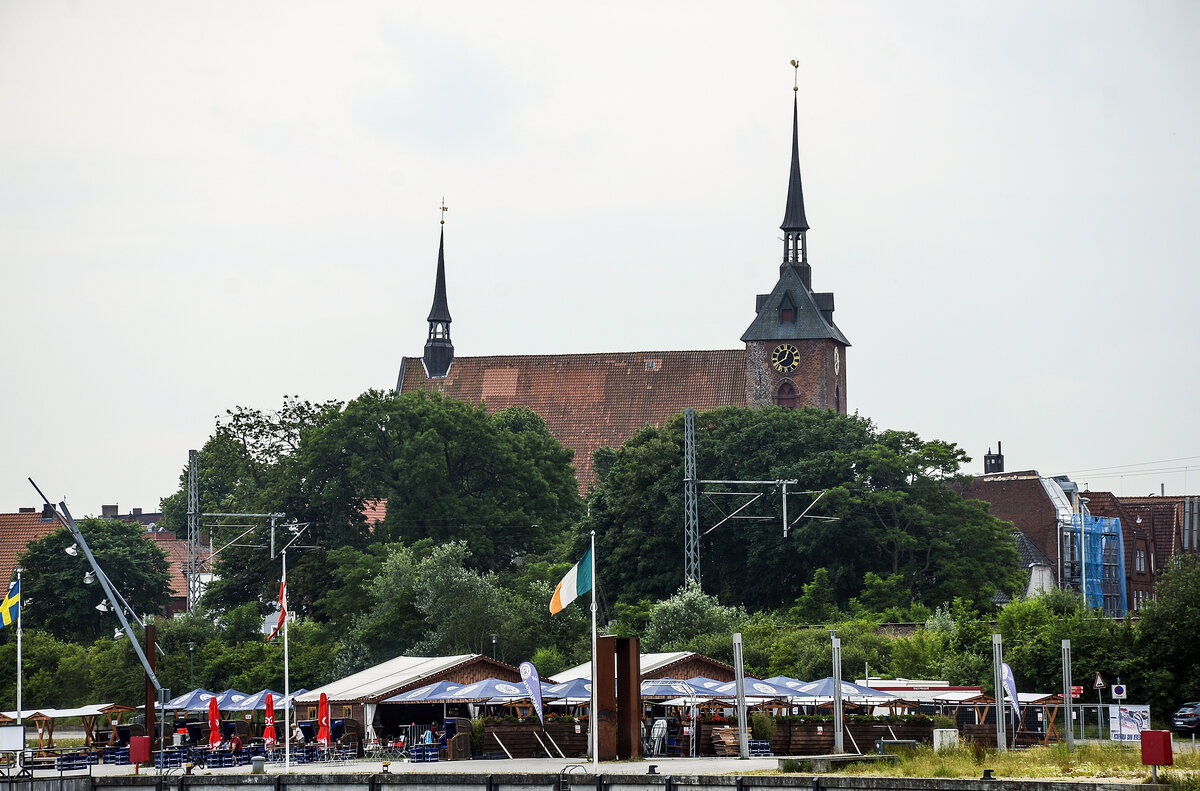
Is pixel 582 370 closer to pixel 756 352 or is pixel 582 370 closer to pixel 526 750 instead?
pixel 756 352

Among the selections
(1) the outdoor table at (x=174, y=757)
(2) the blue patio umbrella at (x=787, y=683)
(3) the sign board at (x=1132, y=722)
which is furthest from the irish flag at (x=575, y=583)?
(1) the outdoor table at (x=174, y=757)

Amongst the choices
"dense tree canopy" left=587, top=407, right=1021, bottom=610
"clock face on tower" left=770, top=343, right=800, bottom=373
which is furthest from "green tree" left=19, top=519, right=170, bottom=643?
"clock face on tower" left=770, top=343, right=800, bottom=373

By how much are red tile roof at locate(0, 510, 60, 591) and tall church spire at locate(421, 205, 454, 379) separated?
89.5 ft

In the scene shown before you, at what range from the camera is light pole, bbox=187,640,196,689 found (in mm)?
65700

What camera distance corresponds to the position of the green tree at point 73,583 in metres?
78.7

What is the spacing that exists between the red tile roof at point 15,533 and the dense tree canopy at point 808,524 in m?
37.9

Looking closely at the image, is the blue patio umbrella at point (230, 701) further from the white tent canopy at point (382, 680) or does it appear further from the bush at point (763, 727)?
the bush at point (763, 727)

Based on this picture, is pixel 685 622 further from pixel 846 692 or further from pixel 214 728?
pixel 214 728

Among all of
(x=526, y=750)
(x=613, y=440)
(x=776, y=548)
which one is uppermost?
(x=613, y=440)

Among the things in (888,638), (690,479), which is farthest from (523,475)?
(888,638)

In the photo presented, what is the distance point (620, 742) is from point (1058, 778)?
10498 millimetres

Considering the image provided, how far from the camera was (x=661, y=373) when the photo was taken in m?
110

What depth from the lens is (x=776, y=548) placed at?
69875 millimetres

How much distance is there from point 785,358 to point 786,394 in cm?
214
